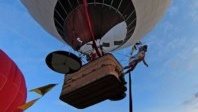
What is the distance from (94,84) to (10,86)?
8.31 m

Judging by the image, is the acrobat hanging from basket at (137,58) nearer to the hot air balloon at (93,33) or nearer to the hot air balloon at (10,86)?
the hot air balloon at (93,33)

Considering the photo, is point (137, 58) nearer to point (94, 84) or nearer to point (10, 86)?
point (94, 84)

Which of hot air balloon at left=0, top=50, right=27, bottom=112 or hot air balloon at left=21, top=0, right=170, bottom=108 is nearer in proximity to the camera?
hot air balloon at left=21, top=0, right=170, bottom=108

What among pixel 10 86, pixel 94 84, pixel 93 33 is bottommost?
pixel 94 84

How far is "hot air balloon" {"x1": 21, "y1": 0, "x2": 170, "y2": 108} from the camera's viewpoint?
9820 millimetres

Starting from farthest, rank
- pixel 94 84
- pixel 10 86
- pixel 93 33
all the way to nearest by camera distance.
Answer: pixel 10 86 → pixel 93 33 → pixel 94 84

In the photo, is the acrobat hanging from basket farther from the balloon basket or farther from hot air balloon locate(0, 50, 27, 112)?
hot air balloon locate(0, 50, 27, 112)

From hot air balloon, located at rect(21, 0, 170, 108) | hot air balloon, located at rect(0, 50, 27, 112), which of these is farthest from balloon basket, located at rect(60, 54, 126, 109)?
hot air balloon, located at rect(0, 50, 27, 112)

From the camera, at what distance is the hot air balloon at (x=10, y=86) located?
16.8 meters

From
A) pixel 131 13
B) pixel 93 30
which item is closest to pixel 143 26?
pixel 131 13

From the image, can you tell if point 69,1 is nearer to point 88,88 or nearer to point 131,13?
point 131,13

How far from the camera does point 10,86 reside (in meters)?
17.2

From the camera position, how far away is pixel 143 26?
13.1m

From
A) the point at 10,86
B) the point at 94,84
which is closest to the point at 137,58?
the point at 94,84
